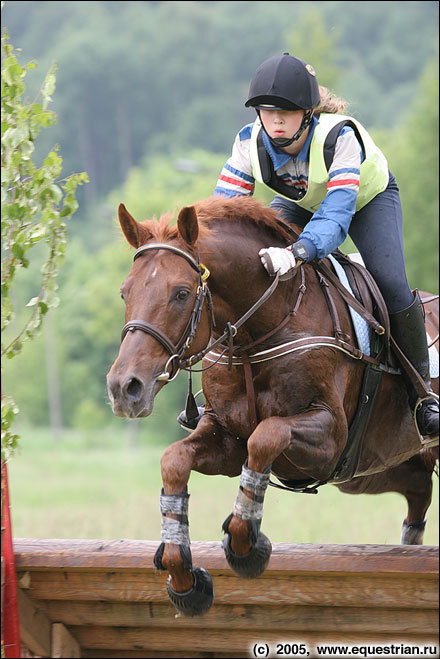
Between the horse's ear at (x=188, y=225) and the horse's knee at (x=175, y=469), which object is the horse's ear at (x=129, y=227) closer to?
the horse's ear at (x=188, y=225)

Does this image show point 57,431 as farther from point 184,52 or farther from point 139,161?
point 184,52

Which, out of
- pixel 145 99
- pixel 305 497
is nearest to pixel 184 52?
pixel 145 99

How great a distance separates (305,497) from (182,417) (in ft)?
42.0

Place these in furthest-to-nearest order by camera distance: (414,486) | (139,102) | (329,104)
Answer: (139,102), (414,486), (329,104)

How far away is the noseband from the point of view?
3.62m

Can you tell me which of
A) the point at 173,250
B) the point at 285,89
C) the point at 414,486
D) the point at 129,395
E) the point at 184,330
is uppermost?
the point at 285,89

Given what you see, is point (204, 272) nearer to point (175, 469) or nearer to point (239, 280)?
point (239, 280)

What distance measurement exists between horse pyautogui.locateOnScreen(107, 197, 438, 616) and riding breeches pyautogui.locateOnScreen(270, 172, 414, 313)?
0.98 ft

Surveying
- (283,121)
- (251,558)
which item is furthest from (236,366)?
(283,121)

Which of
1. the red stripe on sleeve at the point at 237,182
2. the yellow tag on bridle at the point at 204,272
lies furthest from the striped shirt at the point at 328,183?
the yellow tag on bridle at the point at 204,272

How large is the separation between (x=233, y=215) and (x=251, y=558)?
1.49 meters

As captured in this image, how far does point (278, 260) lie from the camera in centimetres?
408

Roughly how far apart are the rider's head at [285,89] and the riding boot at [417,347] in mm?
1060

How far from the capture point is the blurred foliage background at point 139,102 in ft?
160
